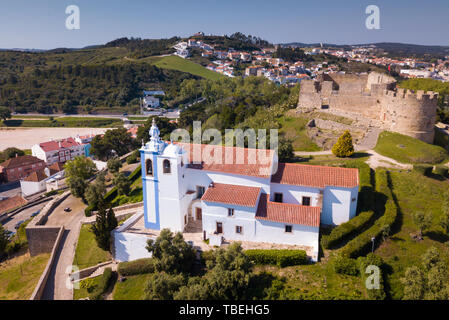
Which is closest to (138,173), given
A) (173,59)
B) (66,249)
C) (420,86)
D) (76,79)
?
(66,249)

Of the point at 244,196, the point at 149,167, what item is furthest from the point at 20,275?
the point at 244,196

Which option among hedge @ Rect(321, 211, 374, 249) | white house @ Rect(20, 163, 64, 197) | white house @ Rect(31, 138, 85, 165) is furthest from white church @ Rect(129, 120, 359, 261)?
white house @ Rect(31, 138, 85, 165)

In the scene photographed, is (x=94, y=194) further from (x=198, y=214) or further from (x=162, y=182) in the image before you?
(x=198, y=214)

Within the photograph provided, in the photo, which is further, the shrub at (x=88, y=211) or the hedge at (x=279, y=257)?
the shrub at (x=88, y=211)

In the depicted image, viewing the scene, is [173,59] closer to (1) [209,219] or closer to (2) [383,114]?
(2) [383,114]

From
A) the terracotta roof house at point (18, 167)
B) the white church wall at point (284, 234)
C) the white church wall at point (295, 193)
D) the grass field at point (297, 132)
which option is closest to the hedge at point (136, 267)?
the white church wall at point (284, 234)

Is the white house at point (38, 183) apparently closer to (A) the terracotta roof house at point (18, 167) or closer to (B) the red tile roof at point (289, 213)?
Answer: (A) the terracotta roof house at point (18, 167)

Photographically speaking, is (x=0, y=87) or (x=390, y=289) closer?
Result: (x=390, y=289)
